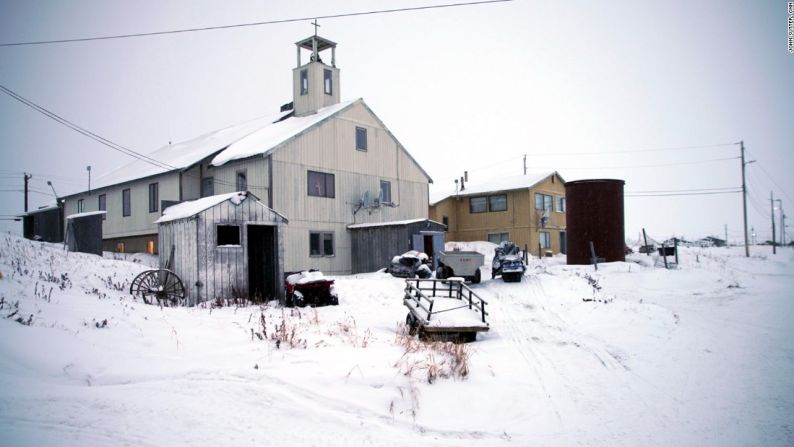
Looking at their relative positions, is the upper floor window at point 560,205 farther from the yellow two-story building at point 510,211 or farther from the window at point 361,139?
the window at point 361,139

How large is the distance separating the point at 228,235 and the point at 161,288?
98.7 inches

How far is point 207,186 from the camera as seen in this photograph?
2791 cm

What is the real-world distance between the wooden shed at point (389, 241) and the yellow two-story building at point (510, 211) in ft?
44.9

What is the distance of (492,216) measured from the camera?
41344mm

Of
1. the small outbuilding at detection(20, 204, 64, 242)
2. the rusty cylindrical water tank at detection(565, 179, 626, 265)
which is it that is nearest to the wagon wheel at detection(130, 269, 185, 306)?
the rusty cylindrical water tank at detection(565, 179, 626, 265)

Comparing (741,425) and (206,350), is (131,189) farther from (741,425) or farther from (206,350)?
(741,425)

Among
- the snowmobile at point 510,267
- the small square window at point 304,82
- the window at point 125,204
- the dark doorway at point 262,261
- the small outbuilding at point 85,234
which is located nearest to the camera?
the dark doorway at point 262,261

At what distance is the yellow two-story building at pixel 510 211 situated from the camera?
130ft

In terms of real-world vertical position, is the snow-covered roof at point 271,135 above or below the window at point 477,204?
above

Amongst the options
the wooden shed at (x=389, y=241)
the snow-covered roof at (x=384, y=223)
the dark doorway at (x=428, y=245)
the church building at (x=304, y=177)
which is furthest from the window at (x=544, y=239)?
the snow-covered roof at (x=384, y=223)

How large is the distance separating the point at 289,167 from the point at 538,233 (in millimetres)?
21645

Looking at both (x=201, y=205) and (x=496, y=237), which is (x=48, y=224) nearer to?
(x=201, y=205)

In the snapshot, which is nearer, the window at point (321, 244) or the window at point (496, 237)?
the window at point (321, 244)

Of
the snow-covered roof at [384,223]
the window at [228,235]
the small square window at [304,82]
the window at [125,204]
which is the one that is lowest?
the window at [228,235]
